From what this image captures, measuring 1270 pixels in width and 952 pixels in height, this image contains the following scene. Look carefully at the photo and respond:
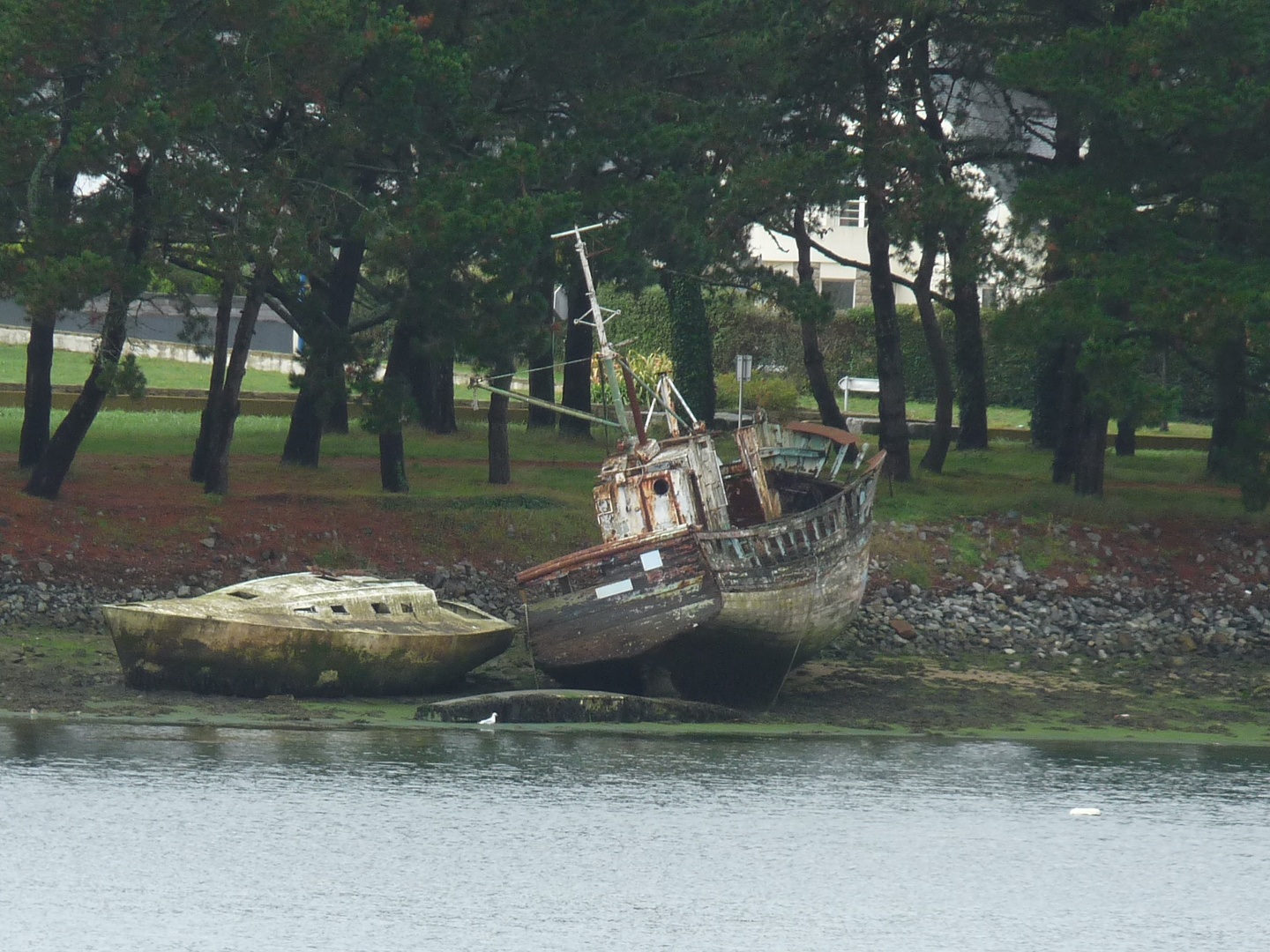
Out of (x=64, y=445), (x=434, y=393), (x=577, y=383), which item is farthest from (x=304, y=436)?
(x=577, y=383)

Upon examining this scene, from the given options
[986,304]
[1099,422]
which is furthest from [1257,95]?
[986,304]

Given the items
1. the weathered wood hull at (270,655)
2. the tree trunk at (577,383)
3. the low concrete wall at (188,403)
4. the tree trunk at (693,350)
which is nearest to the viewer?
the weathered wood hull at (270,655)

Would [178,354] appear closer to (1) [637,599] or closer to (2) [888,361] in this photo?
(2) [888,361]

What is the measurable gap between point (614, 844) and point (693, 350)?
92.0 feet

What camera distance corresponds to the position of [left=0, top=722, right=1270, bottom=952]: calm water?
17.6m

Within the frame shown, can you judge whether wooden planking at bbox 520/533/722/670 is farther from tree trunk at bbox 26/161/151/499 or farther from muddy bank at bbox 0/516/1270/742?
tree trunk at bbox 26/161/151/499

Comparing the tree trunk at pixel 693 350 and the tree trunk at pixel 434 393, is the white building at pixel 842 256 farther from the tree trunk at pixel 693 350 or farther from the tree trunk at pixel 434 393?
the tree trunk at pixel 434 393

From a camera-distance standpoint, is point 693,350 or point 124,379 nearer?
point 124,379

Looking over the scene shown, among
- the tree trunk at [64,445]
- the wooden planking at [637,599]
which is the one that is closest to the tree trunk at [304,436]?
the tree trunk at [64,445]

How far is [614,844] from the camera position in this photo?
66.9 ft

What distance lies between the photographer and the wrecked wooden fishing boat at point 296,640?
24094 millimetres

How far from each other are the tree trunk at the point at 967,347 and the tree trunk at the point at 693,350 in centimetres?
659

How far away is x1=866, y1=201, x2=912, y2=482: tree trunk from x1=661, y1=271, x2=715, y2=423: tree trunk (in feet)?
27.5

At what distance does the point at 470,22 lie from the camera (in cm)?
3188
